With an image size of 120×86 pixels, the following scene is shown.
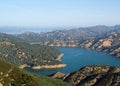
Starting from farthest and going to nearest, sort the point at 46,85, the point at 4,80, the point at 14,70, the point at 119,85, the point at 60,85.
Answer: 1. the point at 119,85
2. the point at 60,85
3. the point at 46,85
4. the point at 14,70
5. the point at 4,80

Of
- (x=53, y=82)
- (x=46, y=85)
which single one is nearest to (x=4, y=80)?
(x=46, y=85)

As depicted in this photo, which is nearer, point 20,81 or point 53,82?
point 20,81

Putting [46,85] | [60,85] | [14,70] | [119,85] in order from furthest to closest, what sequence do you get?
[119,85], [60,85], [46,85], [14,70]

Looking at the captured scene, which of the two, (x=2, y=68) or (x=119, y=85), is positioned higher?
(x=2, y=68)

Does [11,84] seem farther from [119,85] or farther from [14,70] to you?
[119,85]

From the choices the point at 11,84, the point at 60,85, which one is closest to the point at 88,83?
the point at 60,85

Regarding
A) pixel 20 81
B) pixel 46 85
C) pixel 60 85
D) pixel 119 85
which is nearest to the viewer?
pixel 20 81

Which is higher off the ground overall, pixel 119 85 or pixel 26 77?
pixel 26 77

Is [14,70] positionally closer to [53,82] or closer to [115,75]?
[53,82]

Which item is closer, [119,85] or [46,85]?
[46,85]
